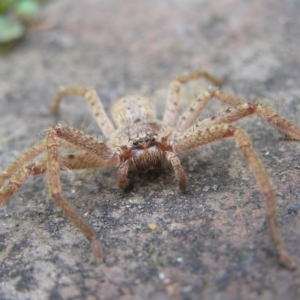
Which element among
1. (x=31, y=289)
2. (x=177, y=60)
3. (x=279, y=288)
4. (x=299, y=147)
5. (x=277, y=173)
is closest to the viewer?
(x=279, y=288)

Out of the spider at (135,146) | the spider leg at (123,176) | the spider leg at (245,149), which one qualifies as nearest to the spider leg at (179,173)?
the spider at (135,146)

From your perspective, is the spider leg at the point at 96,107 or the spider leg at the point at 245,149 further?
the spider leg at the point at 96,107

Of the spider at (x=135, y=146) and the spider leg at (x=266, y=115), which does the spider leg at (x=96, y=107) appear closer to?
the spider at (x=135, y=146)

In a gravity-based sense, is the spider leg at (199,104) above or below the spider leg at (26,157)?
below

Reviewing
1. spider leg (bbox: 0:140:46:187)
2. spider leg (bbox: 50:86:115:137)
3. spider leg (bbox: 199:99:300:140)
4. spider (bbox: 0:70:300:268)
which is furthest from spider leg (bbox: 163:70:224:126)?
spider leg (bbox: 0:140:46:187)

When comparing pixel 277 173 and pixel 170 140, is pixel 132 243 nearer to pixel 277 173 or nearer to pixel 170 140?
pixel 170 140

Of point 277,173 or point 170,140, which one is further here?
point 170,140

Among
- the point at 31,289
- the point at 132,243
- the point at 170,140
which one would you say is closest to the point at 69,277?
the point at 31,289
